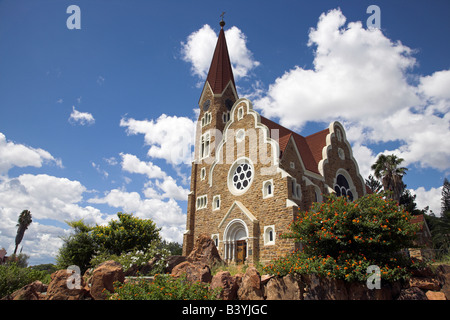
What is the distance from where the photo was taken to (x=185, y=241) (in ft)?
83.3

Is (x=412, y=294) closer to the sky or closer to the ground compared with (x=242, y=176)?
closer to the ground

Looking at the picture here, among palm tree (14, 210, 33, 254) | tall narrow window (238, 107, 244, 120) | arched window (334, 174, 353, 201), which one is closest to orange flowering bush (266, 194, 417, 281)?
tall narrow window (238, 107, 244, 120)

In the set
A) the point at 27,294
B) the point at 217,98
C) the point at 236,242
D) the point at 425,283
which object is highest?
the point at 217,98

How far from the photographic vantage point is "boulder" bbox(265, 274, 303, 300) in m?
8.84

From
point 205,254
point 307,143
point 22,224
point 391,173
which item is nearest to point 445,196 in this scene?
point 391,173

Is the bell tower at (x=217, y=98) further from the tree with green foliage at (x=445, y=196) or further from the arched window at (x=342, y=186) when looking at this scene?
the tree with green foliage at (x=445, y=196)

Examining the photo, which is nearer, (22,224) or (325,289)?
(325,289)

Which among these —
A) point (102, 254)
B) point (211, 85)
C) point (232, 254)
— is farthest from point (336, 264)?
point (211, 85)

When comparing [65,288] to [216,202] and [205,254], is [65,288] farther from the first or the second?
→ [216,202]

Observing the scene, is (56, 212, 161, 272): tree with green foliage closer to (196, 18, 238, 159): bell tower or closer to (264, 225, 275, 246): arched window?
(264, 225, 275, 246): arched window

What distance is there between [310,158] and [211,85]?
43.9 feet

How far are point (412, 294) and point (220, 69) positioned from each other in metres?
28.5

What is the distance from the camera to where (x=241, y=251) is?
20594mm

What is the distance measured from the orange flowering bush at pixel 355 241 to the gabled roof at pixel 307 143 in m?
11.6
